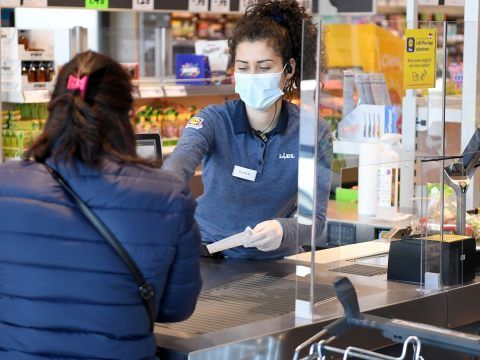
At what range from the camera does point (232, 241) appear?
289 centimetres

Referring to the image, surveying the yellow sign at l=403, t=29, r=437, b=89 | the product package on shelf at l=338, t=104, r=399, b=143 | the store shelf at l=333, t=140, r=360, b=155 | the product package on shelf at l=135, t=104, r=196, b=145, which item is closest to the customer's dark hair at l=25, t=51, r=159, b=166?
the store shelf at l=333, t=140, r=360, b=155

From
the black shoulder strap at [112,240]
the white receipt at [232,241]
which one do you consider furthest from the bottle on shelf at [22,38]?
the black shoulder strap at [112,240]

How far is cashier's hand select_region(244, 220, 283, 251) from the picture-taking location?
281 cm

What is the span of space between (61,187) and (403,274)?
49.2 inches

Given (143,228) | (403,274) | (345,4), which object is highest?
(345,4)

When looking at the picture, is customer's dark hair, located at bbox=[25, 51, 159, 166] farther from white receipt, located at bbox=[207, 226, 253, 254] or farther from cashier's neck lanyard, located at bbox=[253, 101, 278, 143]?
cashier's neck lanyard, located at bbox=[253, 101, 278, 143]

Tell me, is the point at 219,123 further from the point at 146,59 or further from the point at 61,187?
the point at 146,59

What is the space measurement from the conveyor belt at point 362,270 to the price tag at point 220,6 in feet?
13.0

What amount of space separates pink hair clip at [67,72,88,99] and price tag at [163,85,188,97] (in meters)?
4.27

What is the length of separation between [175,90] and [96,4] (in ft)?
2.79

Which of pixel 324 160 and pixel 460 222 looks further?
pixel 460 222

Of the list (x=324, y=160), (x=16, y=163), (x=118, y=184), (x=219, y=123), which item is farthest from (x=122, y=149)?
(x=219, y=123)

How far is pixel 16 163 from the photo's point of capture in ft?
7.15

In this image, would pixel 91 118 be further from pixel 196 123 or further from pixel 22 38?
pixel 22 38
